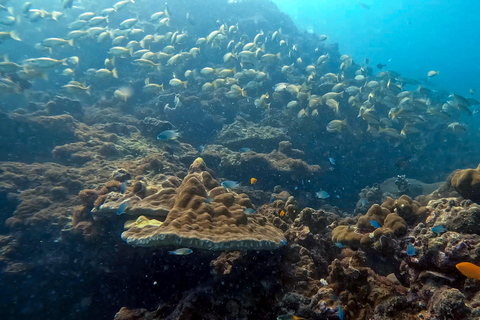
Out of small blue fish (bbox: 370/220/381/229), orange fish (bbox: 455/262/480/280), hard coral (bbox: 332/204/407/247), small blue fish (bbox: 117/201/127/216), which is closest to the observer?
orange fish (bbox: 455/262/480/280)

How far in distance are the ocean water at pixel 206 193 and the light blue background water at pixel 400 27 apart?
396 feet

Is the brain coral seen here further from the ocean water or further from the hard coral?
the hard coral

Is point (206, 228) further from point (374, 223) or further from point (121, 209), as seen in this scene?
point (374, 223)

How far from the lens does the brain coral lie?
9.73ft

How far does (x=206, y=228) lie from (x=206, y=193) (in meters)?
1.35

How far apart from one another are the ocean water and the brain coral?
0.08 ft

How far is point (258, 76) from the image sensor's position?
13.6 m

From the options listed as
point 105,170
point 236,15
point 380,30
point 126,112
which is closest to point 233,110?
point 126,112

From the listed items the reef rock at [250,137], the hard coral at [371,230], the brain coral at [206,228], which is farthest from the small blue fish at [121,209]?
the reef rock at [250,137]

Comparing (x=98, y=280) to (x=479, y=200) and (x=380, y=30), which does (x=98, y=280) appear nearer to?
(x=479, y=200)

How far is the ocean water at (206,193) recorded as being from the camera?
3.13 metres

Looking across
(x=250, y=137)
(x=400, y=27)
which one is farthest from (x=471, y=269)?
(x=400, y=27)

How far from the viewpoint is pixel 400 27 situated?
486 feet

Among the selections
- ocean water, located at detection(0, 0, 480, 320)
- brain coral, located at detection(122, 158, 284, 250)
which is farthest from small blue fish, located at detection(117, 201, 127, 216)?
brain coral, located at detection(122, 158, 284, 250)
